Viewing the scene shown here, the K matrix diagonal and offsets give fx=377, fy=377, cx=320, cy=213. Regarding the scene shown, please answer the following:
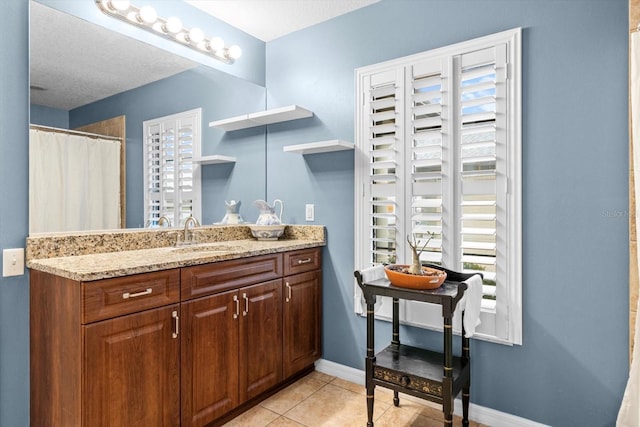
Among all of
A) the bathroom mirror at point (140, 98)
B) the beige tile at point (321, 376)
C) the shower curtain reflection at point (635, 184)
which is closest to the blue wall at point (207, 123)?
the bathroom mirror at point (140, 98)

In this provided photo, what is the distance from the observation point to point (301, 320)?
8.48 feet

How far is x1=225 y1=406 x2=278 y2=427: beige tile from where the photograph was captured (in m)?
2.11

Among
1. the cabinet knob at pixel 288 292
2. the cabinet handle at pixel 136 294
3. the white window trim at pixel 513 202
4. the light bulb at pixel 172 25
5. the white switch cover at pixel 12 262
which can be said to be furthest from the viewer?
the cabinet knob at pixel 288 292

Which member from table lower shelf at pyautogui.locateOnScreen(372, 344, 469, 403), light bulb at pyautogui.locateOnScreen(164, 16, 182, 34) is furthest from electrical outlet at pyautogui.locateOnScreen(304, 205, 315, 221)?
light bulb at pyautogui.locateOnScreen(164, 16, 182, 34)

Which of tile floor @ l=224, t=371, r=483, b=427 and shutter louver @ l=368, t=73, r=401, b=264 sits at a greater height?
shutter louver @ l=368, t=73, r=401, b=264

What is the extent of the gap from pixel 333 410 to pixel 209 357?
2.79 feet

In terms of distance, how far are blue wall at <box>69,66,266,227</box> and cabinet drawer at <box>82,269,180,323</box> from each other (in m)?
0.64

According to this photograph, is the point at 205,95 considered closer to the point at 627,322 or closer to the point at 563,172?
the point at 563,172

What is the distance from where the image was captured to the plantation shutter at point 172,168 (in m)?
2.29

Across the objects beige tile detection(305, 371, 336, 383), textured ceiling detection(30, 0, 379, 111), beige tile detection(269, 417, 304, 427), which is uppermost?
textured ceiling detection(30, 0, 379, 111)

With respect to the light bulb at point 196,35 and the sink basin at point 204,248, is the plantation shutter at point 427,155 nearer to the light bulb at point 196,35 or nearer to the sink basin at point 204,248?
the sink basin at point 204,248

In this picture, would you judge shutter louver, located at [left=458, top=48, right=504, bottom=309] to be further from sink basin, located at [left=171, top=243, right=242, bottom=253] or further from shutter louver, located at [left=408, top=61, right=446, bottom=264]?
sink basin, located at [left=171, top=243, right=242, bottom=253]

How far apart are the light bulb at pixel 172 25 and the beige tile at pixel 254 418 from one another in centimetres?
236

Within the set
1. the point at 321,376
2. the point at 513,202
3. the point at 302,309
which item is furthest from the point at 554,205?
the point at 321,376
